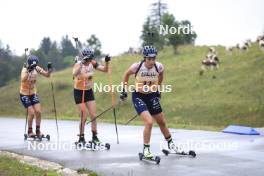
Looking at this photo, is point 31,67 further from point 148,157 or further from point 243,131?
point 243,131

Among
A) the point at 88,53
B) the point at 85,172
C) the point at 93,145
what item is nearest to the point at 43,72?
the point at 88,53

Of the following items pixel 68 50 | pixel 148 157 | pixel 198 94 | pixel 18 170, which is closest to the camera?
pixel 18 170

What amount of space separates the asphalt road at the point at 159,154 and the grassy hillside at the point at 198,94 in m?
8.59

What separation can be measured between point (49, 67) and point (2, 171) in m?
5.74

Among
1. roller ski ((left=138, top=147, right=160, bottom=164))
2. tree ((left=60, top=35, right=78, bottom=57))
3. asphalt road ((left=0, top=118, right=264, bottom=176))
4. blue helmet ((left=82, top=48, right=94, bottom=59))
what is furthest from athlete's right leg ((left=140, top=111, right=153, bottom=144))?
tree ((left=60, top=35, right=78, bottom=57))

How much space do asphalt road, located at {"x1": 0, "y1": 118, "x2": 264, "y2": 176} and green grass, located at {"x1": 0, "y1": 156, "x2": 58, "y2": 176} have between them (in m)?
0.79

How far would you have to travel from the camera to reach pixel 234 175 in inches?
338

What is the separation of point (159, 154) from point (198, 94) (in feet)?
94.4

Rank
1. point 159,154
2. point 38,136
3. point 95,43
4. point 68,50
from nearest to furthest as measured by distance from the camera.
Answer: point 159,154, point 38,136, point 95,43, point 68,50

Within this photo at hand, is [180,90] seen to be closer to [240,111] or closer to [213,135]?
[240,111]

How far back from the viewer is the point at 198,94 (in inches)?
1575

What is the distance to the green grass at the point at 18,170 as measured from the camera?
31.1 ft

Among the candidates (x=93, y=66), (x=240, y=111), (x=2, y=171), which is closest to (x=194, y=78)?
(x=240, y=111)

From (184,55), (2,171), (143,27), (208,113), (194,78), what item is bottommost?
(2,171)
